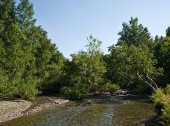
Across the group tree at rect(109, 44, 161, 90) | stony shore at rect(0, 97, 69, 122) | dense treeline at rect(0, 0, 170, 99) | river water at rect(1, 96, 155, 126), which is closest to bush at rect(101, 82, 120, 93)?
dense treeline at rect(0, 0, 170, 99)

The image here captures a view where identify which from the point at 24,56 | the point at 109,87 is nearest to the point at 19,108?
the point at 24,56

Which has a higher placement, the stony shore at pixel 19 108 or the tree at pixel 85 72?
the tree at pixel 85 72

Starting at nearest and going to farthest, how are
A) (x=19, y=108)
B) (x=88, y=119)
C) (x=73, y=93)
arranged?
(x=88, y=119) → (x=19, y=108) → (x=73, y=93)

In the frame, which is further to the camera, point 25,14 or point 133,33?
point 133,33

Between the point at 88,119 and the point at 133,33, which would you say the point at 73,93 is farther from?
the point at 133,33

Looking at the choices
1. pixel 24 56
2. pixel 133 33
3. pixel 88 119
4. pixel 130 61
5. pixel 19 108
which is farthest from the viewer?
pixel 133 33

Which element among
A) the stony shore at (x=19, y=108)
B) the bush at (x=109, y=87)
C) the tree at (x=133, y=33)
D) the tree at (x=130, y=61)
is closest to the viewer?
the stony shore at (x=19, y=108)

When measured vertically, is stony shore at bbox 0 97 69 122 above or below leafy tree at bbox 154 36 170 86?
below

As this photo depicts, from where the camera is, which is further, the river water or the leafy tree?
the leafy tree

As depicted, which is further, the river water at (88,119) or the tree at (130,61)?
the tree at (130,61)

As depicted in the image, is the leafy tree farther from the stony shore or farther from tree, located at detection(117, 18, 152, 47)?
tree, located at detection(117, 18, 152, 47)

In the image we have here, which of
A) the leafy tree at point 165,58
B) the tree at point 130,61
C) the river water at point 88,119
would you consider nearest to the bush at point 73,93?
the tree at point 130,61

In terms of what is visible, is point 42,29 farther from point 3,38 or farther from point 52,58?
point 3,38

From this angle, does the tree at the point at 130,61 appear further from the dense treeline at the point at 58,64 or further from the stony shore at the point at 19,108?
the stony shore at the point at 19,108
